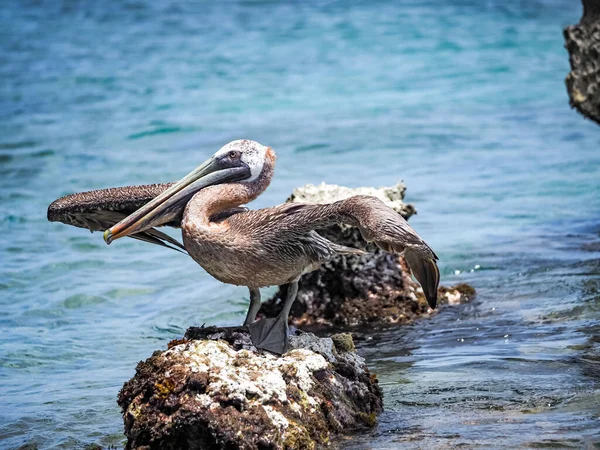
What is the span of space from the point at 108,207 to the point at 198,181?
786 millimetres

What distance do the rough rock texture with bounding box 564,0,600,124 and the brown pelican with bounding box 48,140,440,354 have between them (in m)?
5.56

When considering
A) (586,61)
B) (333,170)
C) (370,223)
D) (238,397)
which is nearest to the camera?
(238,397)

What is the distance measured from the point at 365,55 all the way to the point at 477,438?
22.4 m

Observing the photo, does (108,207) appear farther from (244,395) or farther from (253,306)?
(244,395)

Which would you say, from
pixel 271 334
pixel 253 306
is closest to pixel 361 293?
pixel 253 306

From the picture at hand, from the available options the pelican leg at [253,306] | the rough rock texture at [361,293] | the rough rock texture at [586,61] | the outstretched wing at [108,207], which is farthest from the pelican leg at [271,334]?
the rough rock texture at [586,61]

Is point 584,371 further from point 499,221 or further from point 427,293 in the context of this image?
point 499,221

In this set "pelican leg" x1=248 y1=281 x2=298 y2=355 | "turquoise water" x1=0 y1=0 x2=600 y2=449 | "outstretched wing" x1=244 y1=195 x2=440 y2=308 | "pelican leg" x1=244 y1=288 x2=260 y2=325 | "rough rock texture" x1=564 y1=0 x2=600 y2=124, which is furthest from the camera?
"rough rock texture" x1=564 y1=0 x2=600 y2=124

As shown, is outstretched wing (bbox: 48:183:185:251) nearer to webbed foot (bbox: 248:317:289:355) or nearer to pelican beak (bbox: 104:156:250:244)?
pelican beak (bbox: 104:156:250:244)

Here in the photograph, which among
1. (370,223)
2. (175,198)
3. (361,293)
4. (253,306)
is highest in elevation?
(370,223)

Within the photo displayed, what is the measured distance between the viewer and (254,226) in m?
5.91

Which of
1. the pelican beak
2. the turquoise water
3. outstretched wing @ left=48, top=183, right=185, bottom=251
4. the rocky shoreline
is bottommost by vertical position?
the turquoise water

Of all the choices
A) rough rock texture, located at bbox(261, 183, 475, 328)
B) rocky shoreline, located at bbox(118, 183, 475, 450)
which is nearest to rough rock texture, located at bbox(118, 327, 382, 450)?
rocky shoreline, located at bbox(118, 183, 475, 450)

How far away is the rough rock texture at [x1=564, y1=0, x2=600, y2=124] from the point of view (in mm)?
10828
